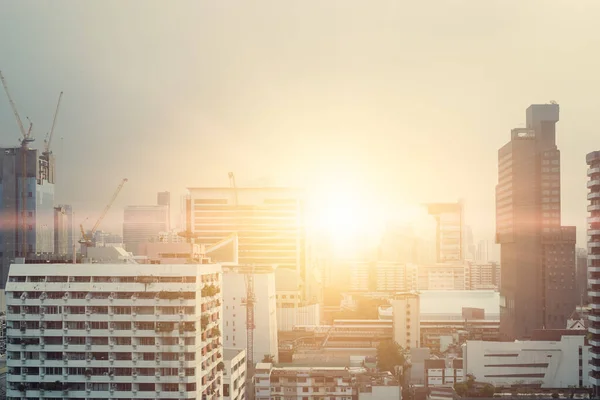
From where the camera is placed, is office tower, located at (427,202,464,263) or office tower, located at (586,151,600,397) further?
office tower, located at (427,202,464,263)

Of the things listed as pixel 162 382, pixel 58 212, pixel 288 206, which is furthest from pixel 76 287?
pixel 288 206

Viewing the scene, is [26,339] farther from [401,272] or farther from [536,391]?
[401,272]

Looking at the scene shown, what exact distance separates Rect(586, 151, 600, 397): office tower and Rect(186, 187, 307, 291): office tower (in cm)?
2506

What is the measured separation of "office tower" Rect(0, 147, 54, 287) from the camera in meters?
27.6

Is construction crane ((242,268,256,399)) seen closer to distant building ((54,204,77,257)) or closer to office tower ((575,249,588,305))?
distant building ((54,204,77,257))

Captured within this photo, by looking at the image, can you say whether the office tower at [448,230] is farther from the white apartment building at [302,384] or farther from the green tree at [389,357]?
the white apartment building at [302,384]

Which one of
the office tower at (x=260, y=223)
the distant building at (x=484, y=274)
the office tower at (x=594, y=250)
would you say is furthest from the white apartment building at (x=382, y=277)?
the office tower at (x=594, y=250)

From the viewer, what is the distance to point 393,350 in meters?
23.8

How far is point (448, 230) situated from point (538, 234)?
3160 centimetres

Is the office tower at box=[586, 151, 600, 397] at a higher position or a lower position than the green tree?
higher

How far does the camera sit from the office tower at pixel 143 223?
104ft

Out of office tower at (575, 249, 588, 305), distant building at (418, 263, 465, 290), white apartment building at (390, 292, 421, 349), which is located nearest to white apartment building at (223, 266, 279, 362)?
white apartment building at (390, 292, 421, 349)

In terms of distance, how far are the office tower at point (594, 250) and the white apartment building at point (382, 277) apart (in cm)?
3813

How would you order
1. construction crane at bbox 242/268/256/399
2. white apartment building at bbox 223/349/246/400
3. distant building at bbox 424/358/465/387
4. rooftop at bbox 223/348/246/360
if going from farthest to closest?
construction crane at bbox 242/268/256/399 → distant building at bbox 424/358/465/387 → rooftop at bbox 223/348/246/360 → white apartment building at bbox 223/349/246/400
